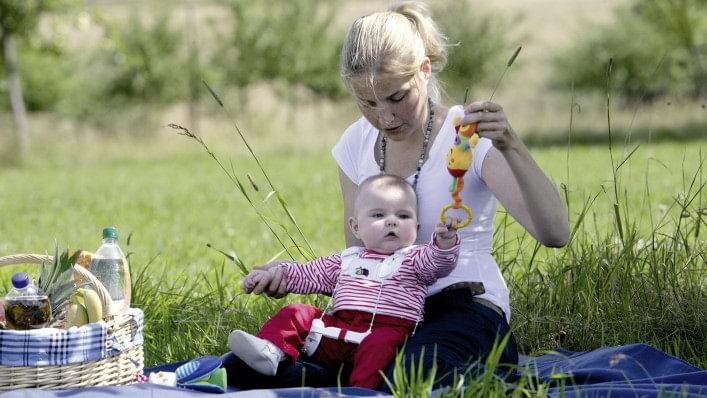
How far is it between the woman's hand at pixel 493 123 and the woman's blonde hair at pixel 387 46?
0.37 metres

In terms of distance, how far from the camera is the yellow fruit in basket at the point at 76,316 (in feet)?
11.1

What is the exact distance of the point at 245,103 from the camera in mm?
28094

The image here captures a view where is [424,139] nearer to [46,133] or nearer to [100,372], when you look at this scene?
[100,372]

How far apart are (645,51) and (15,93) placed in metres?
16.9

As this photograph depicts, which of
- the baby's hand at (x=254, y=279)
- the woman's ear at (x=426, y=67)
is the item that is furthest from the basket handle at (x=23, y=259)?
the woman's ear at (x=426, y=67)

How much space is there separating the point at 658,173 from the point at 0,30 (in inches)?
441

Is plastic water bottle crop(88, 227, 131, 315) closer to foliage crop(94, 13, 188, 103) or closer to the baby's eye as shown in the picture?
the baby's eye

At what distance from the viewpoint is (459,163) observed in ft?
11.3

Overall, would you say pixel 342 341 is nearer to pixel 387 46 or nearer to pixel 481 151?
pixel 481 151

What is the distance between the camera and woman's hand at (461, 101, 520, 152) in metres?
3.21

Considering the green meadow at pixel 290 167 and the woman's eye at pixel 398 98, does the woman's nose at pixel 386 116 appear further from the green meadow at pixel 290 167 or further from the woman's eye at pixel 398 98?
the green meadow at pixel 290 167

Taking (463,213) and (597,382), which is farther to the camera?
(463,213)

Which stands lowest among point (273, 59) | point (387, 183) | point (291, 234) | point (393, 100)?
point (387, 183)

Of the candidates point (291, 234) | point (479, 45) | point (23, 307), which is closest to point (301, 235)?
point (23, 307)
